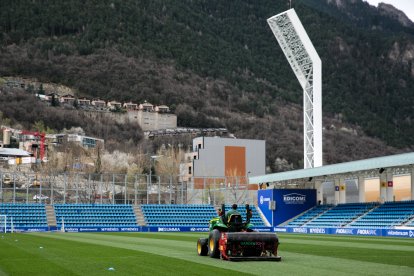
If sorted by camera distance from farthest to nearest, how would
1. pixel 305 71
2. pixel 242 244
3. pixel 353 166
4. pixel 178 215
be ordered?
pixel 305 71 → pixel 178 215 → pixel 353 166 → pixel 242 244

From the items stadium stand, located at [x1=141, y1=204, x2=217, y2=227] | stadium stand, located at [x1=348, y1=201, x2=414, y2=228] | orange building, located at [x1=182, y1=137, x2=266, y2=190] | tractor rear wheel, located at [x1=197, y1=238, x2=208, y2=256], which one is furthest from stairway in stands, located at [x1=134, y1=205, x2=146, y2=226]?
orange building, located at [x1=182, y1=137, x2=266, y2=190]

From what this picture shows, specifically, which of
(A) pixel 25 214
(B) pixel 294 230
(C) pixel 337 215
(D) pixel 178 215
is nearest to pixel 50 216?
(A) pixel 25 214

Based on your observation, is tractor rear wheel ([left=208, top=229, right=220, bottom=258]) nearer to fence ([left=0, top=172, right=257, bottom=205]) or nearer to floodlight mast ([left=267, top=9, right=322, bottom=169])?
fence ([left=0, top=172, right=257, bottom=205])

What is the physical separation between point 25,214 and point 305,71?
3334 centimetres

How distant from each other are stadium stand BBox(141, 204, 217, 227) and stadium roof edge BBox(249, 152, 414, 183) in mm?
7451

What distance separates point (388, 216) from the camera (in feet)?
181

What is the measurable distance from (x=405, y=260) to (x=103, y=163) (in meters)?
113

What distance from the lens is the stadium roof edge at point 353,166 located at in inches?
2003

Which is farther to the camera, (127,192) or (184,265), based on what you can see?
(127,192)

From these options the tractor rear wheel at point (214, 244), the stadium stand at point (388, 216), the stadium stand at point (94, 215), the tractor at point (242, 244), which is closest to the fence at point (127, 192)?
the stadium stand at point (94, 215)

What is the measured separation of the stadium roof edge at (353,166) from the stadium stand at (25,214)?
22.9 m

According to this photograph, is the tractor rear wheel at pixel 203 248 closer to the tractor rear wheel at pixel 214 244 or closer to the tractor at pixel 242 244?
the tractor rear wheel at pixel 214 244

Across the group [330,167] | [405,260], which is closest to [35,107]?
[330,167]

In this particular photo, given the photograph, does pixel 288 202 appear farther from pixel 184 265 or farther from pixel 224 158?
pixel 224 158
